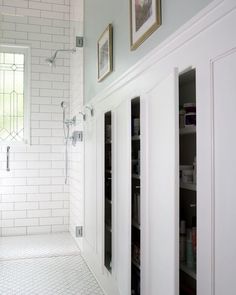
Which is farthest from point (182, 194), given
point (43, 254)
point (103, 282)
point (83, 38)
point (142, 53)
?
point (83, 38)

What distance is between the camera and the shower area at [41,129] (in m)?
3.46

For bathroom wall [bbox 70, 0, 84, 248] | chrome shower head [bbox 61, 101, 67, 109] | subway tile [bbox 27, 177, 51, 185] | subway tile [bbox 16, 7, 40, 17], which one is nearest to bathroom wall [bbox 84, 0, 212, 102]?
bathroom wall [bbox 70, 0, 84, 248]

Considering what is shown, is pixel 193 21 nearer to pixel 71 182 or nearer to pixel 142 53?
pixel 142 53

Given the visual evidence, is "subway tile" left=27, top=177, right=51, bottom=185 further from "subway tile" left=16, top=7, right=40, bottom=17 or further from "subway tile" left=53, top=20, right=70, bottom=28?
"subway tile" left=16, top=7, right=40, bottom=17

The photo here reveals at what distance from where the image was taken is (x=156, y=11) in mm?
1601

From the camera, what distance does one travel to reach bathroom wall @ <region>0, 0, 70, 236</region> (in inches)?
138

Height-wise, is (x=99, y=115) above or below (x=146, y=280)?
above

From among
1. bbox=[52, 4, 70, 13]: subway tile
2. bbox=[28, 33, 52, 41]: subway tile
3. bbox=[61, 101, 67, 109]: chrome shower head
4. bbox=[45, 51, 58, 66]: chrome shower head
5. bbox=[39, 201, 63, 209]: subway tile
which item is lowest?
bbox=[39, 201, 63, 209]: subway tile

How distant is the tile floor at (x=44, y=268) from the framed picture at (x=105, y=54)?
1.67m

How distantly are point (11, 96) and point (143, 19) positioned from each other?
87.5 inches

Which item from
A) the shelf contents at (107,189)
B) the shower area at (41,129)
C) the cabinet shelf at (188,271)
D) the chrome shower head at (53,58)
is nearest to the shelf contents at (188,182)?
the cabinet shelf at (188,271)

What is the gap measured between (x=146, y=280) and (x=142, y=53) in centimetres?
121

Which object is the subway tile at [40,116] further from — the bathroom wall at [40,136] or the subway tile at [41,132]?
the subway tile at [41,132]

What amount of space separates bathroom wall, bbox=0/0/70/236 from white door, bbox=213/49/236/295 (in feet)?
8.94
